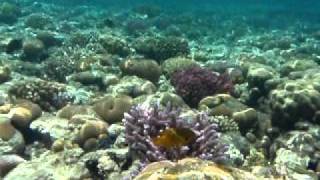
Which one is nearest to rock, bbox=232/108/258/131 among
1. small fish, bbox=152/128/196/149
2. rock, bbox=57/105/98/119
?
rock, bbox=57/105/98/119

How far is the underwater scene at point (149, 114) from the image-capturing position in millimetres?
5477

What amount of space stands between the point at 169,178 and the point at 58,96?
20.2 feet

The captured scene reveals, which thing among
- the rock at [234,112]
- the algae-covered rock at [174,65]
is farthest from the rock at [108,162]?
the algae-covered rock at [174,65]

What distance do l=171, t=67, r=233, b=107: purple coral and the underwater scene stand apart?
2 centimetres

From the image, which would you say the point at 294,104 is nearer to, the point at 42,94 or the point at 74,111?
the point at 74,111

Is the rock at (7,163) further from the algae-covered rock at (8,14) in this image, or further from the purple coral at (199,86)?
the algae-covered rock at (8,14)

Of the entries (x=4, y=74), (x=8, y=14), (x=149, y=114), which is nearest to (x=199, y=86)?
(x=149, y=114)

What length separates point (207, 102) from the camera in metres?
8.56

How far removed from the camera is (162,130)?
569 centimetres

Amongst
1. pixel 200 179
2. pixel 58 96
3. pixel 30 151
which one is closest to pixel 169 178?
pixel 200 179

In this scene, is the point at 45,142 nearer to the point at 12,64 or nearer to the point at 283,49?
the point at 12,64

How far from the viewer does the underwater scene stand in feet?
18.0

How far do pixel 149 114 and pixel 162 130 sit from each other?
18.2 inches

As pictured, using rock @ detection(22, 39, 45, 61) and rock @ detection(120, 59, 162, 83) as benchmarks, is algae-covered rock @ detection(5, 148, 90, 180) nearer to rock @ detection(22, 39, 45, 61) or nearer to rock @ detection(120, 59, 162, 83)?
rock @ detection(120, 59, 162, 83)
